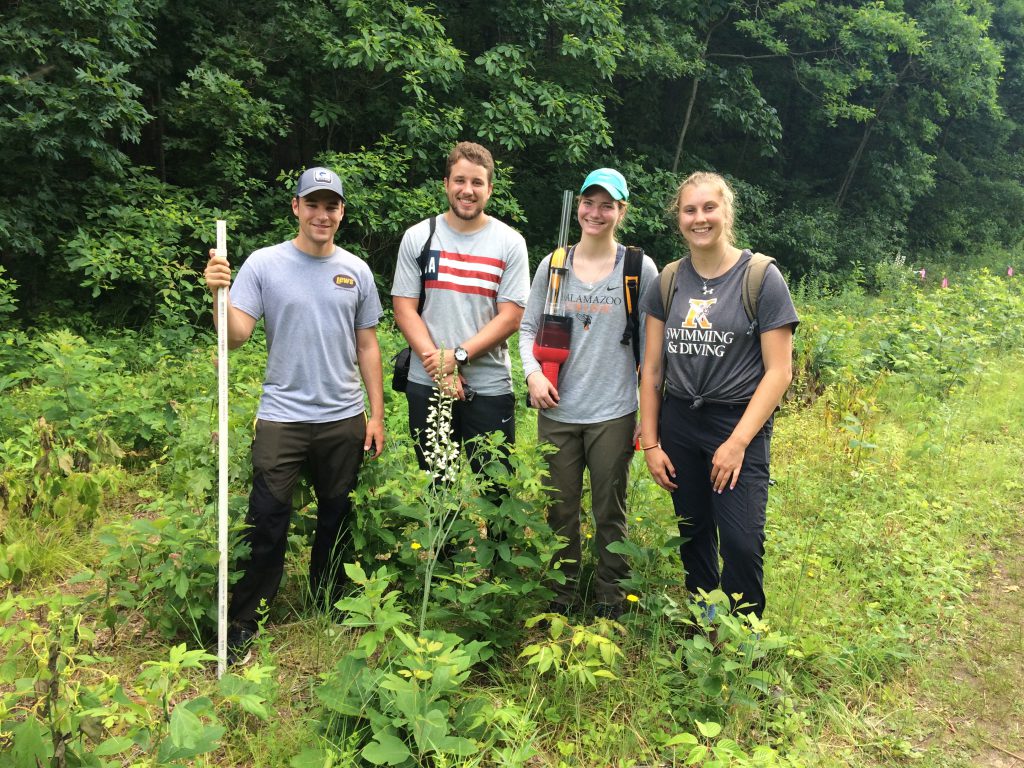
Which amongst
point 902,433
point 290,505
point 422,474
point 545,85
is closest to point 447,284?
point 422,474

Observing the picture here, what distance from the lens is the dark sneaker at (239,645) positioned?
2.81 metres

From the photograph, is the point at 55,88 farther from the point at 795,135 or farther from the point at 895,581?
the point at 795,135

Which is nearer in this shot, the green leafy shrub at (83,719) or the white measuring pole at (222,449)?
the green leafy shrub at (83,719)

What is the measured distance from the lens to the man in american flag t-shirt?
315 centimetres

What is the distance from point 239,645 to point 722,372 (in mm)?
2247

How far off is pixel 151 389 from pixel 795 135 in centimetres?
2019

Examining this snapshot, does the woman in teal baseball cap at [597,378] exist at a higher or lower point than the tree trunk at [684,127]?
lower

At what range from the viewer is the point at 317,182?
2846 millimetres

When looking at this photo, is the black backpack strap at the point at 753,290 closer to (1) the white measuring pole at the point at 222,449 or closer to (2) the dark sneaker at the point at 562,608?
(2) the dark sneaker at the point at 562,608

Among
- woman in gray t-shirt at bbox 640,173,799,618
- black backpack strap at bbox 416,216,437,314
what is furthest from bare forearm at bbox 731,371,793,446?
black backpack strap at bbox 416,216,437,314

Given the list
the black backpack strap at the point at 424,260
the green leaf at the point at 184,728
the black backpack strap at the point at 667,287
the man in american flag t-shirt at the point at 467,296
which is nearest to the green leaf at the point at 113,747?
the green leaf at the point at 184,728

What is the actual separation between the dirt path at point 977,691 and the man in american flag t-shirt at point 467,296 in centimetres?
215

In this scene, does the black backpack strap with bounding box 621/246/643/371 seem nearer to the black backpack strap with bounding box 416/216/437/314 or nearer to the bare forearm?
the bare forearm

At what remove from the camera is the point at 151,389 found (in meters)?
4.92
